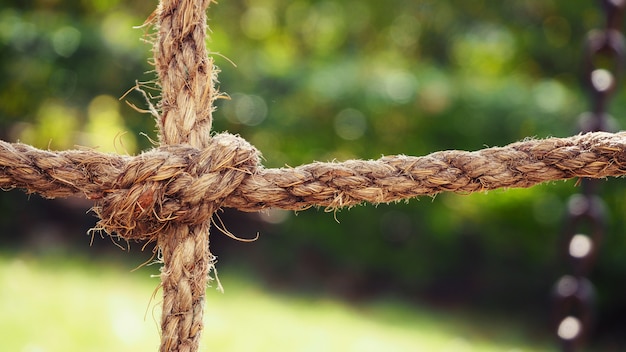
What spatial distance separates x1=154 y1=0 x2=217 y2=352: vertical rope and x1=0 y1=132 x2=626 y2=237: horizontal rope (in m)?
0.04

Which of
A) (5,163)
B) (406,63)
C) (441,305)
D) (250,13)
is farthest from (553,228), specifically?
(5,163)

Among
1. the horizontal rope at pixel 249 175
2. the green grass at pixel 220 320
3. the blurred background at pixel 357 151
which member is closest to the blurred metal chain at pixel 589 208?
the horizontal rope at pixel 249 175

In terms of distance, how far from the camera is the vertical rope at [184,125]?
0.98 meters

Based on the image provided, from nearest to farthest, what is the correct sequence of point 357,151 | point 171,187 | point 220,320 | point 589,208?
point 171,187 → point 589,208 → point 220,320 → point 357,151

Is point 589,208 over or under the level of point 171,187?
over

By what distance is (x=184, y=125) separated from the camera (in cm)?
102

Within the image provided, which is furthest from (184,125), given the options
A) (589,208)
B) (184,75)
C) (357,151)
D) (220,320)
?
Answer: (357,151)

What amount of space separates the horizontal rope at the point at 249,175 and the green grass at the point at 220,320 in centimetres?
118

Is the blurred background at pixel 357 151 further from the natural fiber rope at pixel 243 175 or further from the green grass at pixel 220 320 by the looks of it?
the natural fiber rope at pixel 243 175

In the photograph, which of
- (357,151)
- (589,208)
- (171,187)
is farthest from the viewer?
(357,151)

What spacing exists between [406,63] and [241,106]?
1018 mm

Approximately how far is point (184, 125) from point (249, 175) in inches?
4.5

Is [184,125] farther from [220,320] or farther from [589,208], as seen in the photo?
[220,320]

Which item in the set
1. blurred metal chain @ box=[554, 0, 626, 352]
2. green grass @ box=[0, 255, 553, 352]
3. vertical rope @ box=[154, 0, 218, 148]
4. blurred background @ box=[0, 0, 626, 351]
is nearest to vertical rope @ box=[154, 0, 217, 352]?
vertical rope @ box=[154, 0, 218, 148]
